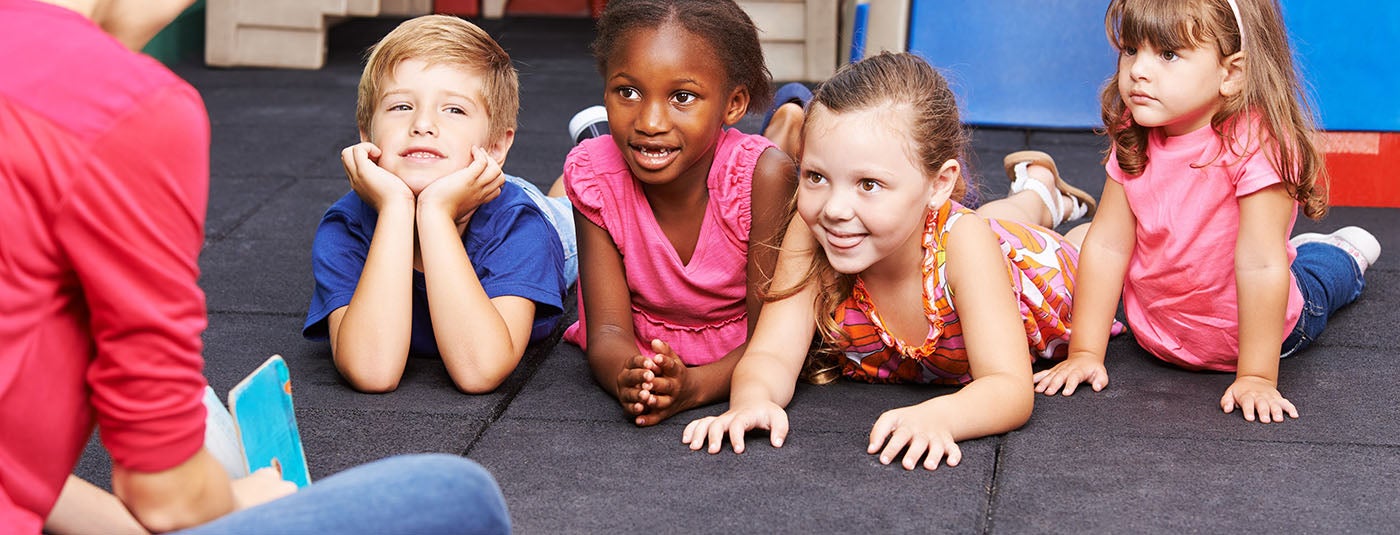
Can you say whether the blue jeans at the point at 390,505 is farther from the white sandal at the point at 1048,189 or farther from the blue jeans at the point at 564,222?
the white sandal at the point at 1048,189

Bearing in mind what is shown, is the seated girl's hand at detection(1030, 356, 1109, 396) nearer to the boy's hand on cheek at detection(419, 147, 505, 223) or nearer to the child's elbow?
the child's elbow

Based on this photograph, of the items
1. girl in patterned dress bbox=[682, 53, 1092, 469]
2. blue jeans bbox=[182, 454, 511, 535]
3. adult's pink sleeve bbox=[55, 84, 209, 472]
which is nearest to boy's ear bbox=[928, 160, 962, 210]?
girl in patterned dress bbox=[682, 53, 1092, 469]

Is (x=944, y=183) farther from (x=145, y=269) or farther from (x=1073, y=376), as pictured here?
(x=145, y=269)

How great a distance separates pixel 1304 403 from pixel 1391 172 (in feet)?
5.22

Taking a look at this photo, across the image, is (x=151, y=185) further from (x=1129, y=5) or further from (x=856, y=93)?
(x=1129, y=5)

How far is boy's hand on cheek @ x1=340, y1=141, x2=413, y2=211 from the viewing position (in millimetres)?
2250

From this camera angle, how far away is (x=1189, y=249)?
7.45 feet

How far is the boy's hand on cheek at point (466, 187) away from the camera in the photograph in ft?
7.36

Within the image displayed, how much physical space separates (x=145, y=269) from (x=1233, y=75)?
1.71m

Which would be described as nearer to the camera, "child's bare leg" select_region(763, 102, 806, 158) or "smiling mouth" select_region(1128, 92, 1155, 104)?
"smiling mouth" select_region(1128, 92, 1155, 104)

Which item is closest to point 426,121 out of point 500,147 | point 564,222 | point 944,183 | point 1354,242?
point 500,147

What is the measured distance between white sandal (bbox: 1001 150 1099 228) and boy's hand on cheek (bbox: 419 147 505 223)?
1.29 metres

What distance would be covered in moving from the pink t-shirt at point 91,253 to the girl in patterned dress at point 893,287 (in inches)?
40.7

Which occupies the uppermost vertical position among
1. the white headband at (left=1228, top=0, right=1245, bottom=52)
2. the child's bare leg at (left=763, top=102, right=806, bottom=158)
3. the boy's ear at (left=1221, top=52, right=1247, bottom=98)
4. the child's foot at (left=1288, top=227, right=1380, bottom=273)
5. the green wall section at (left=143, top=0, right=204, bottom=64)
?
the white headband at (left=1228, top=0, right=1245, bottom=52)
